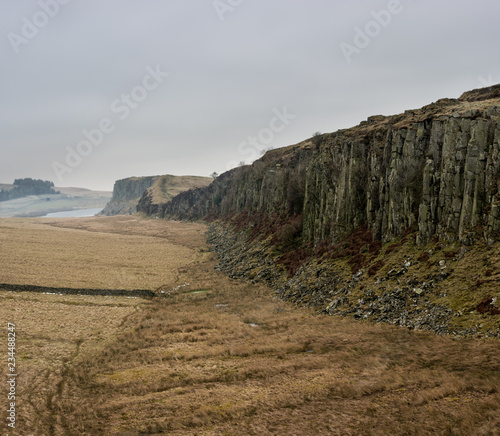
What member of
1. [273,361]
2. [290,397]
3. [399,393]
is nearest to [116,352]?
[273,361]

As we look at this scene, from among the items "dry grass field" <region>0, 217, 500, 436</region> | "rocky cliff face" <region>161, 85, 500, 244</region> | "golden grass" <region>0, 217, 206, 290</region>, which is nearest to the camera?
"dry grass field" <region>0, 217, 500, 436</region>

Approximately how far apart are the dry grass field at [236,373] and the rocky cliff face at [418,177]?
11900 millimetres

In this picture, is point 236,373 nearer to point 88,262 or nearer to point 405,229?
point 405,229

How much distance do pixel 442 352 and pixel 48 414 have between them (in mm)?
20741

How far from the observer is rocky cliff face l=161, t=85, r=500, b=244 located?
23859mm

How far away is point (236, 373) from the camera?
687 inches

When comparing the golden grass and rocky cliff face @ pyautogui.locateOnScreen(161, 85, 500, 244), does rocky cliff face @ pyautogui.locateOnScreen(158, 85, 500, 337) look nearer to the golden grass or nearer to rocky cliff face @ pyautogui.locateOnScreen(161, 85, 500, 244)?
rocky cliff face @ pyautogui.locateOnScreen(161, 85, 500, 244)

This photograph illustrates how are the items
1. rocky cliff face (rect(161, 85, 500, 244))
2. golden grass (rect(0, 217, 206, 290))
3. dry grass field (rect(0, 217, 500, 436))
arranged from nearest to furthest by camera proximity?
dry grass field (rect(0, 217, 500, 436))
rocky cliff face (rect(161, 85, 500, 244))
golden grass (rect(0, 217, 206, 290))

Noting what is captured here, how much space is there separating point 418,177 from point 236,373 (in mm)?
25949

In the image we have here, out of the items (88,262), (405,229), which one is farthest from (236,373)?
(88,262)

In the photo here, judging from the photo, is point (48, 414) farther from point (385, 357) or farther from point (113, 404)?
point (385, 357)

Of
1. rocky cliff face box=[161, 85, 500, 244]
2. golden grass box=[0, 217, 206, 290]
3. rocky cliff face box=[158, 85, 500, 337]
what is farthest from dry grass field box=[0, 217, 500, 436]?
rocky cliff face box=[161, 85, 500, 244]

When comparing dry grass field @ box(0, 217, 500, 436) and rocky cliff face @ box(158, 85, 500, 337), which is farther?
rocky cliff face @ box(158, 85, 500, 337)

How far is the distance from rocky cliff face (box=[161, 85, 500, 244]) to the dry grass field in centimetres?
1190
